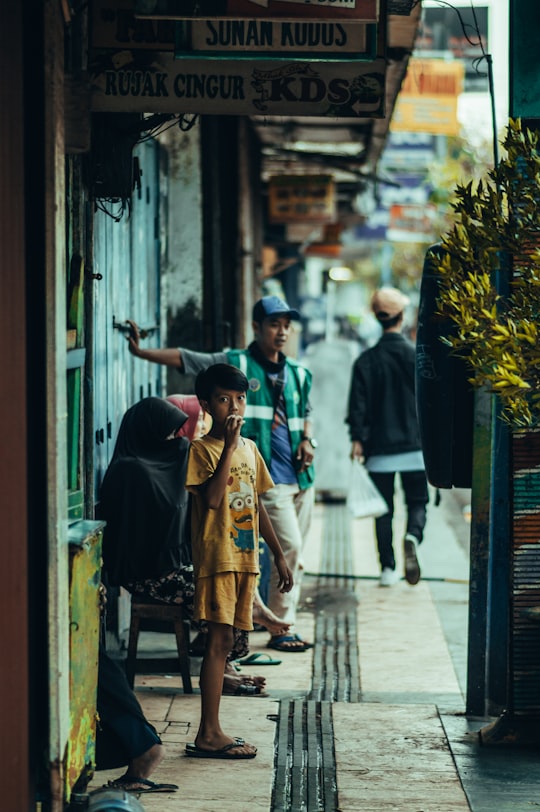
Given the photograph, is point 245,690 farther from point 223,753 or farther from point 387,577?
point 387,577

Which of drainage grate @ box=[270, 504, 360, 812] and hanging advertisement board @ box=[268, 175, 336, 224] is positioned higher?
hanging advertisement board @ box=[268, 175, 336, 224]

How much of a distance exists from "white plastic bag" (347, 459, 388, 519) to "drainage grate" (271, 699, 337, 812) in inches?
122

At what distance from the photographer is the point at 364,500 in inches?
374

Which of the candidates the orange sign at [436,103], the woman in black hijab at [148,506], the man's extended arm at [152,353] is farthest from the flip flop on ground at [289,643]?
the orange sign at [436,103]

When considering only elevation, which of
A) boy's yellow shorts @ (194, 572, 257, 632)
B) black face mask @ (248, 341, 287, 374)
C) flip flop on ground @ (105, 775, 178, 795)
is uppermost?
black face mask @ (248, 341, 287, 374)

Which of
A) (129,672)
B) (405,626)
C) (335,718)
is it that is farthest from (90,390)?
(405,626)

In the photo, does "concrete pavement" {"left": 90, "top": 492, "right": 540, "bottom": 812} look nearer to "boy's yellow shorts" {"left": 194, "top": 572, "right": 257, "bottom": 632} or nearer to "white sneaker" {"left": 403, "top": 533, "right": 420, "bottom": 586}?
"white sneaker" {"left": 403, "top": 533, "right": 420, "bottom": 586}

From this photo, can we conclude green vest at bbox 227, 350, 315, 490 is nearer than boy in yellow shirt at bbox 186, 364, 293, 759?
No

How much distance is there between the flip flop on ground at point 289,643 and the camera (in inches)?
302

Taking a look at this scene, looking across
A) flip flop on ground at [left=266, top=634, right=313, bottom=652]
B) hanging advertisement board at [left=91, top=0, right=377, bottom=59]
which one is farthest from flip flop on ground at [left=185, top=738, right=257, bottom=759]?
hanging advertisement board at [left=91, top=0, right=377, bottom=59]

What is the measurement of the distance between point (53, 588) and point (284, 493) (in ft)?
12.1

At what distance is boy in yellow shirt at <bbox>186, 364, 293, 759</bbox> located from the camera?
5.43 metres

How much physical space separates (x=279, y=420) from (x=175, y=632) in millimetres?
1740

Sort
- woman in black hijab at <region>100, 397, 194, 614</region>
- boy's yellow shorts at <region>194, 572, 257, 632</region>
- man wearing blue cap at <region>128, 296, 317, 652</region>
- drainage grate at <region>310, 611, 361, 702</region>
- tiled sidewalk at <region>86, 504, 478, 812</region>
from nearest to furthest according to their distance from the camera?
tiled sidewalk at <region>86, 504, 478, 812</region> → boy's yellow shorts at <region>194, 572, 257, 632</region> → woman in black hijab at <region>100, 397, 194, 614</region> → drainage grate at <region>310, 611, 361, 702</region> → man wearing blue cap at <region>128, 296, 317, 652</region>
